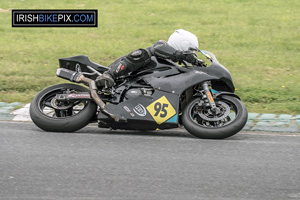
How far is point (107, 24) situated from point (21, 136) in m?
7.51

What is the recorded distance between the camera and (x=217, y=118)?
6.89 m

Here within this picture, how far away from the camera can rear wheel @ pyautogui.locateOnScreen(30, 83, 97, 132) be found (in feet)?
23.1

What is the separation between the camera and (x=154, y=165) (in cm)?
585

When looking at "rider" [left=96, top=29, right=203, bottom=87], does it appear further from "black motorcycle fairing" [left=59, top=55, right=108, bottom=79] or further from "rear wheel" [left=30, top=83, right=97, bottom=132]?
"rear wheel" [left=30, top=83, right=97, bottom=132]

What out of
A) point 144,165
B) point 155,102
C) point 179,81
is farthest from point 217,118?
point 144,165

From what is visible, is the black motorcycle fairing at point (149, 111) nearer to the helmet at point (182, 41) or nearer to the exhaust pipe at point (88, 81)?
the exhaust pipe at point (88, 81)

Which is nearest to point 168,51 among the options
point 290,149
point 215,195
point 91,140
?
point 91,140

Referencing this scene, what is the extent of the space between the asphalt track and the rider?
2.46ft

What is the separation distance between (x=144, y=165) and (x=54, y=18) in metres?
9.51

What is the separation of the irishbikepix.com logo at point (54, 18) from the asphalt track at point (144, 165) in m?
7.21

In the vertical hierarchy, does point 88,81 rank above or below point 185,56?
below

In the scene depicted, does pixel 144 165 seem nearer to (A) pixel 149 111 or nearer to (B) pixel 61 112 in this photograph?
(A) pixel 149 111

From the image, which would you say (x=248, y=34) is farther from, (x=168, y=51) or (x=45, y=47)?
(x=168, y=51)

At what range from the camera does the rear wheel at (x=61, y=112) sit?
277 inches
